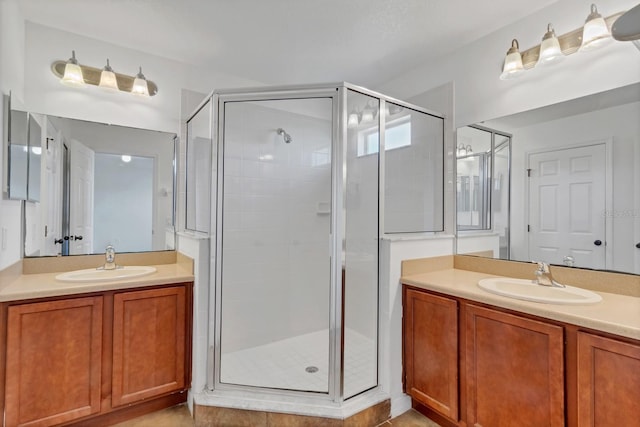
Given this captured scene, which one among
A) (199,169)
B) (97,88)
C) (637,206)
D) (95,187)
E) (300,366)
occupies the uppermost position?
(97,88)

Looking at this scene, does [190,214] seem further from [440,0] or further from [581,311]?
[581,311]

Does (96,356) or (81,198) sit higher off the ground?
(81,198)

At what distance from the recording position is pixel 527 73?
1970mm

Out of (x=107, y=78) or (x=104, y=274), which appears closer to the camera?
(x=104, y=274)

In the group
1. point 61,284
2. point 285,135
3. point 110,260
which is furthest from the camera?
point 285,135

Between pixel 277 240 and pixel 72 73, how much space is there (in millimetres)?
1850

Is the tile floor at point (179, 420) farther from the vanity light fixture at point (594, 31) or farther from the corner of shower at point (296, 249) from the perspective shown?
the vanity light fixture at point (594, 31)

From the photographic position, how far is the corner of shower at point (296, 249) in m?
1.87

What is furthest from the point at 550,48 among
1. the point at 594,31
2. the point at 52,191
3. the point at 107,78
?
the point at 52,191

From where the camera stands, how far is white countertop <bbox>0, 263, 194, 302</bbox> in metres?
1.58

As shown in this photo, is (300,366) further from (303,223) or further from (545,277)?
(545,277)

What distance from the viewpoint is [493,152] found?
220cm

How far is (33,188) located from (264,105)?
1.61m

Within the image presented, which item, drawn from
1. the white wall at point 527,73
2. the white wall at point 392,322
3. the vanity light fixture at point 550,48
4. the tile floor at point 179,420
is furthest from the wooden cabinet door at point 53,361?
the vanity light fixture at point 550,48
